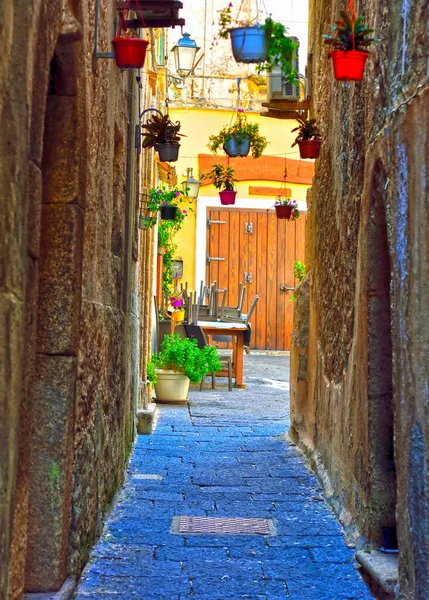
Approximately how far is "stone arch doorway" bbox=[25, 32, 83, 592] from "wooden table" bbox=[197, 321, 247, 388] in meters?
8.77

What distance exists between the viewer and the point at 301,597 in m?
4.16

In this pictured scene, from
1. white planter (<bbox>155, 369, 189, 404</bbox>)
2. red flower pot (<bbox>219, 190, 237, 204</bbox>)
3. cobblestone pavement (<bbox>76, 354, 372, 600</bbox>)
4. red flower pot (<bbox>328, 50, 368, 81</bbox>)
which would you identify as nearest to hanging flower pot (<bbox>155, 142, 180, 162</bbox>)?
cobblestone pavement (<bbox>76, 354, 372, 600</bbox>)

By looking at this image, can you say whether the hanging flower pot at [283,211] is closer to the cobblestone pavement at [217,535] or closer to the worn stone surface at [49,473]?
the cobblestone pavement at [217,535]

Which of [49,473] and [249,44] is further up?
[249,44]

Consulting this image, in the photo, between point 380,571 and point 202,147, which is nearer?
point 380,571

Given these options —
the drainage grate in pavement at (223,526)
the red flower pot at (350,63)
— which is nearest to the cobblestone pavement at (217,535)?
the drainage grate in pavement at (223,526)

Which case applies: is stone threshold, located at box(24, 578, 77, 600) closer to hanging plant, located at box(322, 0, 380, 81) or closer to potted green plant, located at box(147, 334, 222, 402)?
hanging plant, located at box(322, 0, 380, 81)

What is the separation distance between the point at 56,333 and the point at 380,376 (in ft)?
5.63

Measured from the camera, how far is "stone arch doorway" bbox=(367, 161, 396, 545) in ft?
15.4

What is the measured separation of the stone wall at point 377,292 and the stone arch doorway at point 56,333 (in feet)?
4.39

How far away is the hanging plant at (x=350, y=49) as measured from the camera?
4398 millimetres

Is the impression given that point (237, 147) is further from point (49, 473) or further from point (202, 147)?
point (202, 147)

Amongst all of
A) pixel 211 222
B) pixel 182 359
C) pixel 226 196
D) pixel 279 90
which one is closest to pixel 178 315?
pixel 211 222

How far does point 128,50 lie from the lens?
4.71 metres
